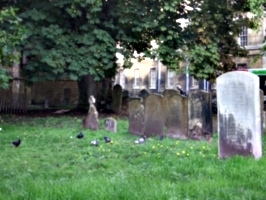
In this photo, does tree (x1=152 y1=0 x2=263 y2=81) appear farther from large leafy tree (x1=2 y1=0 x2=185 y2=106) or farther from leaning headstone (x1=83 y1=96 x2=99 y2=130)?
leaning headstone (x1=83 y1=96 x2=99 y2=130)

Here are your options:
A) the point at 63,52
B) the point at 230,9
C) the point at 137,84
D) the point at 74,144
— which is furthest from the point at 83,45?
the point at 137,84

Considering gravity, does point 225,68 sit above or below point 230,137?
above

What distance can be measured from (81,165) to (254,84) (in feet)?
11.7

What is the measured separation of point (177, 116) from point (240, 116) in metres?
4.02

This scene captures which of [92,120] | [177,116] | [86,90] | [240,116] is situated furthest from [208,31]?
[240,116]

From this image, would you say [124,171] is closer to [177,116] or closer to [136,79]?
[177,116]

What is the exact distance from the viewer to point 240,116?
8.64 m

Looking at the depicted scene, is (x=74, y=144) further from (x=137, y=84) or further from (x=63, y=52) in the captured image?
(x=137, y=84)

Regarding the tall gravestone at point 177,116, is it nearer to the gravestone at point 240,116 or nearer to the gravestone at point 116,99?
the gravestone at point 240,116

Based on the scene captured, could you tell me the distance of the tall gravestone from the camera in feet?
40.7

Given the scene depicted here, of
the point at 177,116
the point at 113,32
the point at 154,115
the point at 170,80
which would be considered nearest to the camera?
the point at 177,116

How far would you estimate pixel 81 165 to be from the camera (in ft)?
28.0

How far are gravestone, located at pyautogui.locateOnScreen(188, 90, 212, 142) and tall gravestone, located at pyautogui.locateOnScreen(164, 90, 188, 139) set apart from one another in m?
0.27

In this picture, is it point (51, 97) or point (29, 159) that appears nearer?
point (29, 159)
